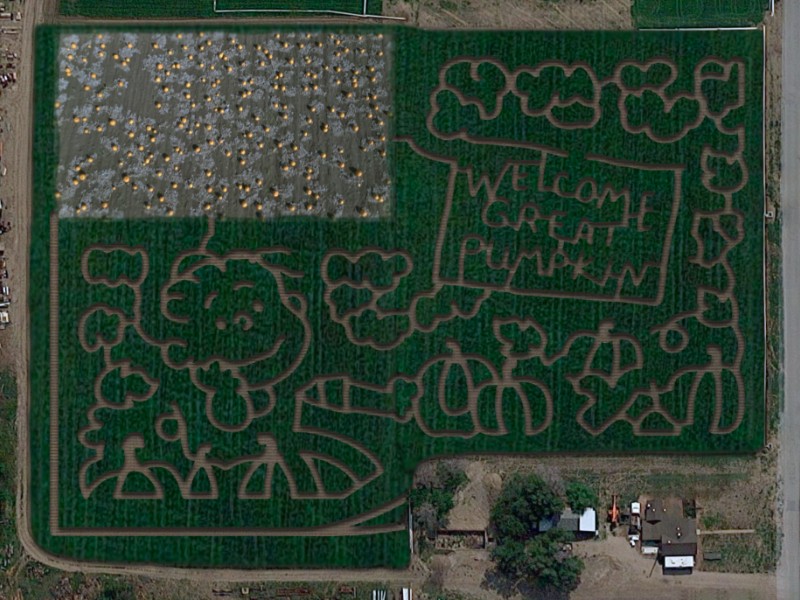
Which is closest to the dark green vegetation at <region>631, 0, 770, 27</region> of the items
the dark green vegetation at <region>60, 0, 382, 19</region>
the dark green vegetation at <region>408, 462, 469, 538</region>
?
the dark green vegetation at <region>60, 0, 382, 19</region>

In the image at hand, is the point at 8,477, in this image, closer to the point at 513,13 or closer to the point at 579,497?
the point at 579,497

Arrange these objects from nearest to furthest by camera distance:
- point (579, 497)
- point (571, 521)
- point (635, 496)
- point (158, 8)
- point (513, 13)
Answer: point (579, 497), point (571, 521), point (635, 496), point (158, 8), point (513, 13)

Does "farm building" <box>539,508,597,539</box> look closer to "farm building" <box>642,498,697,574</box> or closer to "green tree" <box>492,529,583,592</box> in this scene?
"green tree" <box>492,529,583,592</box>

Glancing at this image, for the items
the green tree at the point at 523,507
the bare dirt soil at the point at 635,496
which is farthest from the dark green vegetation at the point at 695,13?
the green tree at the point at 523,507

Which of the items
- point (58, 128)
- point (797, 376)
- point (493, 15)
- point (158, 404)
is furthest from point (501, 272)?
point (58, 128)

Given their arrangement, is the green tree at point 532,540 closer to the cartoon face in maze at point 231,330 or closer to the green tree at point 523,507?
the green tree at point 523,507

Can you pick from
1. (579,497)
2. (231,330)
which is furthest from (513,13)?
(579,497)
